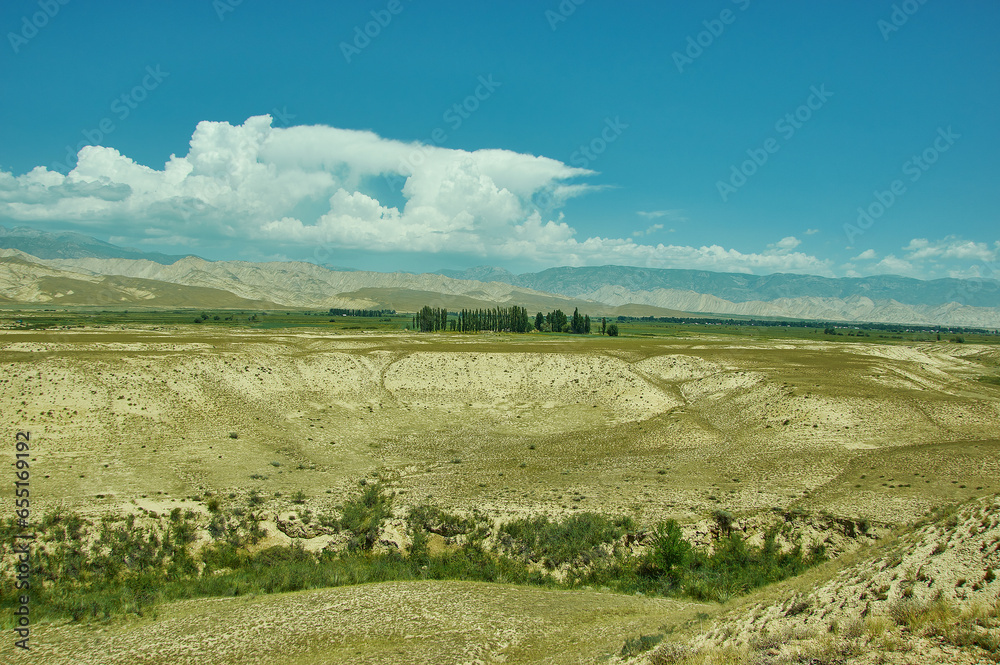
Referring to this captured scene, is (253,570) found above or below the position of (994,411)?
below

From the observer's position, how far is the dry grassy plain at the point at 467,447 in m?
15.2

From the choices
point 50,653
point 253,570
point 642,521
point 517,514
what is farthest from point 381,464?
point 50,653

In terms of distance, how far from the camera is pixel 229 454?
35.2 m

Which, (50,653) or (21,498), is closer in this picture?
(50,653)

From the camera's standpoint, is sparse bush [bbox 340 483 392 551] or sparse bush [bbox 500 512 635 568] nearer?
sparse bush [bbox 500 512 635 568]

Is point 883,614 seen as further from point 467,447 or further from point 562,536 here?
point 467,447

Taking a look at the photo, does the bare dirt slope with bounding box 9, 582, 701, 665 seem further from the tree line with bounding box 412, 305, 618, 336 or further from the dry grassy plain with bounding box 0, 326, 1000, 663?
the tree line with bounding box 412, 305, 618, 336

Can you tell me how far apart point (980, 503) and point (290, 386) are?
172 ft

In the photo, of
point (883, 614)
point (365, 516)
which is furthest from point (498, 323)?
point (883, 614)

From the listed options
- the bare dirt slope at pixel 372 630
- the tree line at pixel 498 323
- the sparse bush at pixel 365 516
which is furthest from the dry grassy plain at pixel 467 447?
the tree line at pixel 498 323

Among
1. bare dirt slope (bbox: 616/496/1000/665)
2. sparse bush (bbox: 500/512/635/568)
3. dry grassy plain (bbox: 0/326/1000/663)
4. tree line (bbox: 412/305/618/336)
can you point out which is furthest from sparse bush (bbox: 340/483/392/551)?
tree line (bbox: 412/305/618/336)

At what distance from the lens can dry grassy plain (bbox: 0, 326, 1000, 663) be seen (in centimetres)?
1519

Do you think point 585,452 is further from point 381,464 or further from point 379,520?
point 379,520

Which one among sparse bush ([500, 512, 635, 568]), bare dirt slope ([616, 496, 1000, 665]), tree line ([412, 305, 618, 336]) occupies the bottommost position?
sparse bush ([500, 512, 635, 568])
